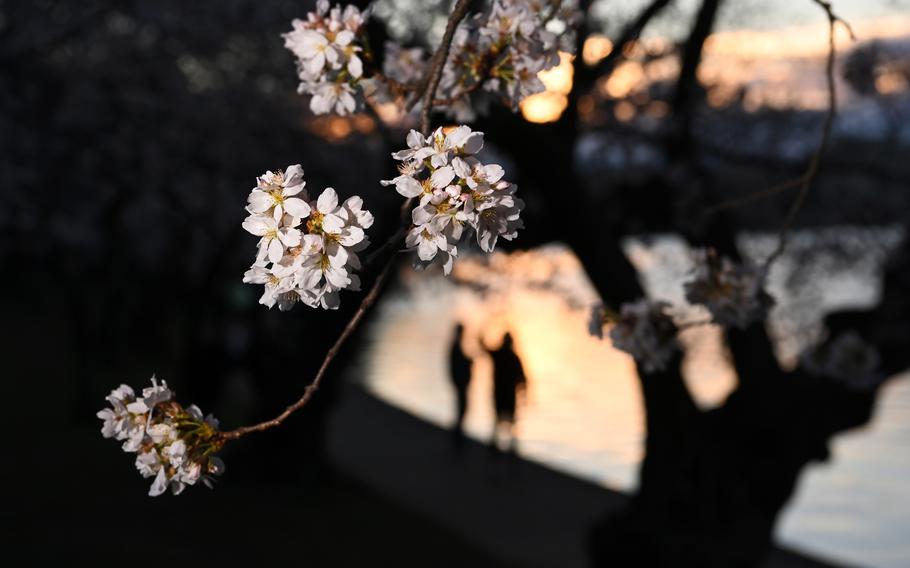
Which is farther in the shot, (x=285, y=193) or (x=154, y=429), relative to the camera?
(x=154, y=429)

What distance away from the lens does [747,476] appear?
20.6ft

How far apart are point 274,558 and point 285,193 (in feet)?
24.5

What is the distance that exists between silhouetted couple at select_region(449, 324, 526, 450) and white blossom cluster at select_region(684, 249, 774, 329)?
7.64 m

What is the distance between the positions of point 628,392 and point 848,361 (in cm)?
1375

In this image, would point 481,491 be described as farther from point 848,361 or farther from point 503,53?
point 503,53

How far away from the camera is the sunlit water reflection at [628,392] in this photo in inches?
476

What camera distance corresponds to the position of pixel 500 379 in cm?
1185

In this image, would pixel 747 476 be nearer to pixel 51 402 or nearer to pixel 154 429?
pixel 154 429

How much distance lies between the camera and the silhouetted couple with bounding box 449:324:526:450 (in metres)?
11.6

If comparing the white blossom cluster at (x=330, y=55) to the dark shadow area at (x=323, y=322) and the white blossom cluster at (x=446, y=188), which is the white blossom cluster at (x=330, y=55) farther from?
the dark shadow area at (x=323, y=322)

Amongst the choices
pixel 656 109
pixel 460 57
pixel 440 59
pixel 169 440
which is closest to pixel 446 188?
pixel 440 59

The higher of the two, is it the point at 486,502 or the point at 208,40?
the point at 208,40

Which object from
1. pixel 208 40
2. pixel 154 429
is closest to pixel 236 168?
pixel 208 40

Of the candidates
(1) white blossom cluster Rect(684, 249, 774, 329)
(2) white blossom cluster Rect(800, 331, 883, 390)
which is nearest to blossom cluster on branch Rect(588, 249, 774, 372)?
(1) white blossom cluster Rect(684, 249, 774, 329)
